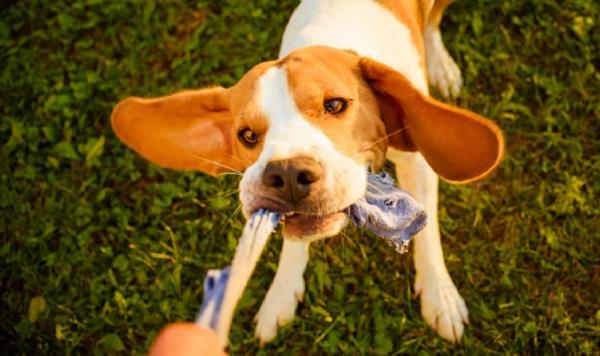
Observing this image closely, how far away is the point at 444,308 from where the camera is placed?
133 inches

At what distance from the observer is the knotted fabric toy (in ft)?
5.03

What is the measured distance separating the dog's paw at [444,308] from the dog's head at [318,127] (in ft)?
2.95

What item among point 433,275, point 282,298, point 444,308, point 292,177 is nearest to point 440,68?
point 433,275

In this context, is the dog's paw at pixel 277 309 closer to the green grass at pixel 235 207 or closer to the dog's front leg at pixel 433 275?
the green grass at pixel 235 207

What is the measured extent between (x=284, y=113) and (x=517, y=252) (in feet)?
6.03

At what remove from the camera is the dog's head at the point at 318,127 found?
226 centimetres

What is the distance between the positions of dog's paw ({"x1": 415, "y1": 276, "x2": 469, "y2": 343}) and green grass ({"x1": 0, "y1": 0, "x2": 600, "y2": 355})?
0.07 metres

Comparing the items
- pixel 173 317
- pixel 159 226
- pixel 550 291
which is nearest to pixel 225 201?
pixel 159 226

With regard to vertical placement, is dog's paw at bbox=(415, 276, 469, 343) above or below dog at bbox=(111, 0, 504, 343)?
below

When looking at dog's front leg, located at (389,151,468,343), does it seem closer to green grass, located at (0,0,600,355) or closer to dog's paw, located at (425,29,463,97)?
green grass, located at (0,0,600,355)

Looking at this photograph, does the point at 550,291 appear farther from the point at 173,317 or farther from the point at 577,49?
the point at 173,317

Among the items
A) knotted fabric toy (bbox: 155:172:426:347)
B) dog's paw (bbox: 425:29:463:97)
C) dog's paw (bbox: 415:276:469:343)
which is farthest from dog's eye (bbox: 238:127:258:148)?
dog's paw (bbox: 425:29:463:97)

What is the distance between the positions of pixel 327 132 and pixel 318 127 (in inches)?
1.5

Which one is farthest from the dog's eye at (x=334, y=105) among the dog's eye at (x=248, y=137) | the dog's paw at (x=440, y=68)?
the dog's paw at (x=440, y=68)
